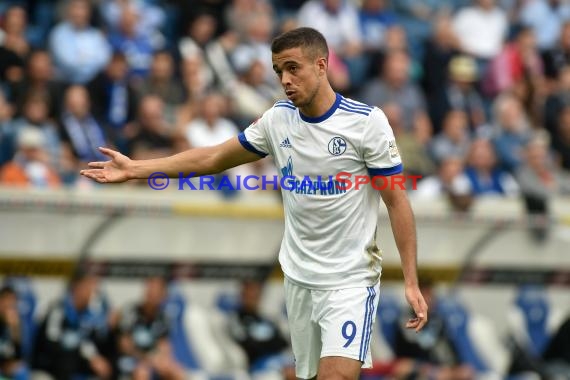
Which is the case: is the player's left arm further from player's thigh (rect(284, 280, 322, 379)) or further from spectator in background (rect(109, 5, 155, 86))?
spectator in background (rect(109, 5, 155, 86))

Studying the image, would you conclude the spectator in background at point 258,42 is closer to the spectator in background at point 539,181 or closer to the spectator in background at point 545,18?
the spectator in background at point 539,181

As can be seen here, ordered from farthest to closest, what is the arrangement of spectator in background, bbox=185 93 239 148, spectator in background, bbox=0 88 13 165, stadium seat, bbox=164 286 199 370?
spectator in background, bbox=185 93 239 148, stadium seat, bbox=164 286 199 370, spectator in background, bbox=0 88 13 165

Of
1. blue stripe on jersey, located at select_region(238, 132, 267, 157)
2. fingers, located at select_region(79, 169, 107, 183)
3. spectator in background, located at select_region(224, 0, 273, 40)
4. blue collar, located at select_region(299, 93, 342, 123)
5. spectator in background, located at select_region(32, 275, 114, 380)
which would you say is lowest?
spectator in background, located at select_region(32, 275, 114, 380)

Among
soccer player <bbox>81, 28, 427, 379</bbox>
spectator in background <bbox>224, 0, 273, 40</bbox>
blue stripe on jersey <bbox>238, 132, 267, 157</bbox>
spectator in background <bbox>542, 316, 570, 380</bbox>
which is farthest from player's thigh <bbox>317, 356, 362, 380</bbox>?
spectator in background <bbox>224, 0, 273, 40</bbox>

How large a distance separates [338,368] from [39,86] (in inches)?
269

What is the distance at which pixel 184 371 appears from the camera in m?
12.7

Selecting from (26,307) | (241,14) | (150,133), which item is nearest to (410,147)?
(241,14)

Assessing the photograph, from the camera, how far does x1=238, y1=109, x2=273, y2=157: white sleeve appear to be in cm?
771

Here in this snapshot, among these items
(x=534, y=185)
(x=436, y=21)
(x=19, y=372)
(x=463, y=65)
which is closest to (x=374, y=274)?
(x=19, y=372)

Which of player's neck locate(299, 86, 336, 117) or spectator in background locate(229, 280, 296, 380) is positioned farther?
spectator in background locate(229, 280, 296, 380)

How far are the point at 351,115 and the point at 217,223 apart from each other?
5.65 meters

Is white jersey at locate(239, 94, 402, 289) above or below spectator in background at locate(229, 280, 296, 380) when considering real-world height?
above

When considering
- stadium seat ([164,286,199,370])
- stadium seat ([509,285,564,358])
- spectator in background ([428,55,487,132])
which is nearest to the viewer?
stadium seat ([164,286,199,370])

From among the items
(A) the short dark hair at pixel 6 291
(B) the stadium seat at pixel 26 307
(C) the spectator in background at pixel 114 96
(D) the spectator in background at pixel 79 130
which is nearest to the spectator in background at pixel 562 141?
(C) the spectator in background at pixel 114 96
